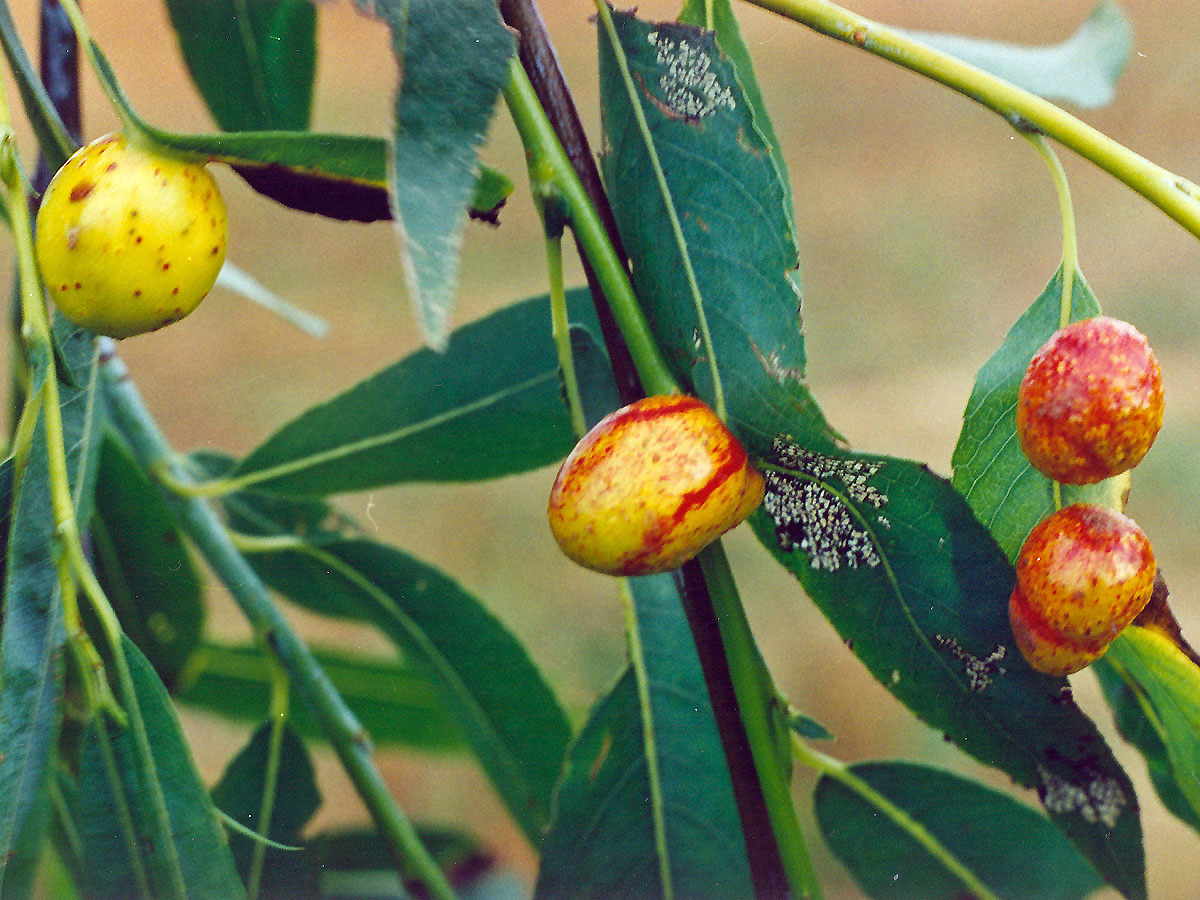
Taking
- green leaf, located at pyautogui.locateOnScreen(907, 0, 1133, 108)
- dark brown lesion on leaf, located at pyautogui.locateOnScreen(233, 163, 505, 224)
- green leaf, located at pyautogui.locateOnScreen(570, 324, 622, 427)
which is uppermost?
dark brown lesion on leaf, located at pyautogui.locateOnScreen(233, 163, 505, 224)

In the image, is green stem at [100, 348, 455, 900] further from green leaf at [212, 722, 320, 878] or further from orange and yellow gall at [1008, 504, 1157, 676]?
orange and yellow gall at [1008, 504, 1157, 676]

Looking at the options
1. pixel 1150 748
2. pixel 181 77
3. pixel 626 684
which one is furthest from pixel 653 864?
pixel 181 77

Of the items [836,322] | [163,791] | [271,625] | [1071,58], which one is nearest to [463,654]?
[271,625]

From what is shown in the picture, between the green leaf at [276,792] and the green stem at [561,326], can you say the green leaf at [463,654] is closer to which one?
the green leaf at [276,792]

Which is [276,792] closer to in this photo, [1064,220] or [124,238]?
[124,238]

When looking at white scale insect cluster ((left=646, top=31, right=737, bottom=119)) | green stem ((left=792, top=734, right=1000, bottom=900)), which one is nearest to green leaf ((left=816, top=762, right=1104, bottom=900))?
green stem ((left=792, top=734, right=1000, bottom=900))
